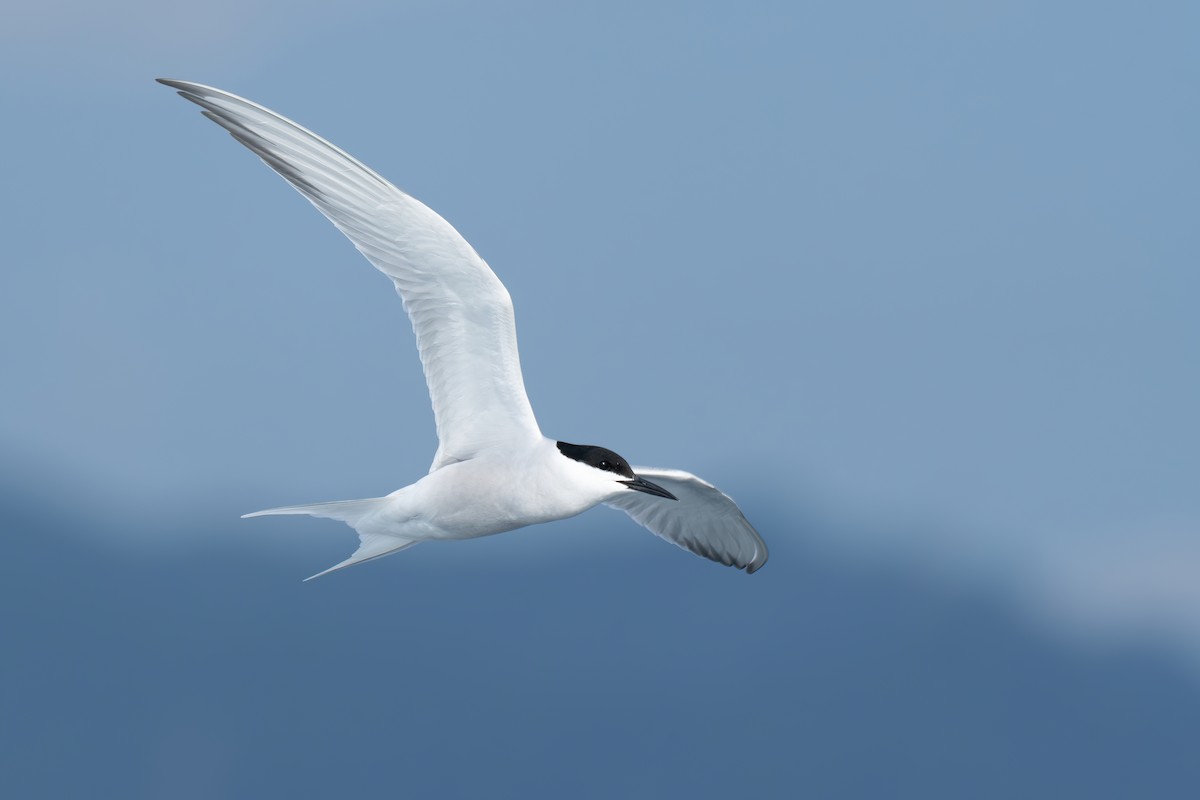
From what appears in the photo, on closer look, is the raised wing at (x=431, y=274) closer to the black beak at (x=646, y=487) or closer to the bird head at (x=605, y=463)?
the bird head at (x=605, y=463)

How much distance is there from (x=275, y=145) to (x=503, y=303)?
1424 millimetres

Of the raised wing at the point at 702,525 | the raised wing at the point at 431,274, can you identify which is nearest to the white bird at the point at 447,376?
the raised wing at the point at 431,274

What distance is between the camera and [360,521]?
7680 mm

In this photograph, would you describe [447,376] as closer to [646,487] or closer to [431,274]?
[431,274]

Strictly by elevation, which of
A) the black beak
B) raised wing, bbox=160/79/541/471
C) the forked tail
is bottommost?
the forked tail

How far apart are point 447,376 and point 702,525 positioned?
2669mm

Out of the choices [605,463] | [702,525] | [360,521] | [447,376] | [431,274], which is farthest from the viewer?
[702,525]

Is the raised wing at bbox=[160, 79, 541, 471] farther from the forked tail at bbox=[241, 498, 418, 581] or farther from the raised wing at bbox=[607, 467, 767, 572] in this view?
the raised wing at bbox=[607, 467, 767, 572]

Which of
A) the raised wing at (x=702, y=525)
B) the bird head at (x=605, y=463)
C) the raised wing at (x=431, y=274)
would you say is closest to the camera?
the raised wing at (x=431, y=274)

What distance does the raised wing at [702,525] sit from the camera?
29.7ft

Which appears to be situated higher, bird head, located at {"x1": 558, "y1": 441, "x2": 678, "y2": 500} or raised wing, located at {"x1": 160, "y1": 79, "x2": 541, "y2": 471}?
raised wing, located at {"x1": 160, "y1": 79, "x2": 541, "y2": 471}

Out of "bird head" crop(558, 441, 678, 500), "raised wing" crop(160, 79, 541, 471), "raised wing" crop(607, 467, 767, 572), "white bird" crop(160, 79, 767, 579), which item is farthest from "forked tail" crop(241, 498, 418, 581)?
"raised wing" crop(607, 467, 767, 572)

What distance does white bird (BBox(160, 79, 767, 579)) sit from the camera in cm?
686

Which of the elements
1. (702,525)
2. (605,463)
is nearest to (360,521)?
(605,463)
